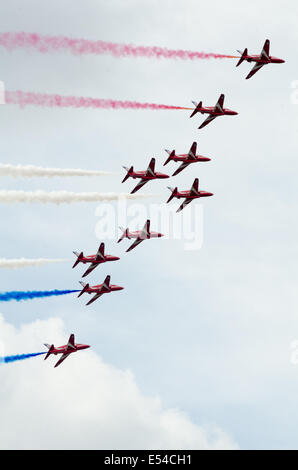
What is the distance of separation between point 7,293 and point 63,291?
30.7 feet

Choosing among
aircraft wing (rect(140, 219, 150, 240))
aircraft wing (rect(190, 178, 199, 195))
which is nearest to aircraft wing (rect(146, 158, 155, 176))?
aircraft wing (rect(140, 219, 150, 240))

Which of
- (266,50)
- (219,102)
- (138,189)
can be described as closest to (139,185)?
(138,189)

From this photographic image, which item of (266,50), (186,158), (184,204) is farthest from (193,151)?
(266,50)

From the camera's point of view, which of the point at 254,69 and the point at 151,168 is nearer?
the point at 254,69

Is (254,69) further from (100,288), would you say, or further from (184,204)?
(100,288)

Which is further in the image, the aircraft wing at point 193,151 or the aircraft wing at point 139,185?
the aircraft wing at point 193,151

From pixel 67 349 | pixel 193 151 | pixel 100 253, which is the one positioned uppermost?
pixel 193 151

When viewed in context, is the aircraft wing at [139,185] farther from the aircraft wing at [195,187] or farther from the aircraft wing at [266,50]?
the aircraft wing at [266,50]

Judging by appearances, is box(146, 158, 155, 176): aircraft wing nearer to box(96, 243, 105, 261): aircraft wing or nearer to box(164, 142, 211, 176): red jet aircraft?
box(164, 142, 211, 176): red jet aircraft

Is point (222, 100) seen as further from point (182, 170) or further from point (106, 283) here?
point (106, 283)

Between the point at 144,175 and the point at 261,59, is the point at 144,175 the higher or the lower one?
the lower one

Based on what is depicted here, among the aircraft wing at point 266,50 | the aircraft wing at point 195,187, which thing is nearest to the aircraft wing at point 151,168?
the aircraft wing at point 195,187

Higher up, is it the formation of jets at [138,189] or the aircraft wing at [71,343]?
the formation of jets at [138,189]
